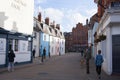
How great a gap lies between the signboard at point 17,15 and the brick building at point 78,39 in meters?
79.6

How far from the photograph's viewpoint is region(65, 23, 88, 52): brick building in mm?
114625

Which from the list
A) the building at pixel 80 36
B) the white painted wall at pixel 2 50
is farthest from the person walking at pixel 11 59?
the building at pixel 80 36

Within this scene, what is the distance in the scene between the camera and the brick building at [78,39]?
11462 cm

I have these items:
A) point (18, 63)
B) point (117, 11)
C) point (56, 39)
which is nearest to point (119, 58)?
point (117, 11)

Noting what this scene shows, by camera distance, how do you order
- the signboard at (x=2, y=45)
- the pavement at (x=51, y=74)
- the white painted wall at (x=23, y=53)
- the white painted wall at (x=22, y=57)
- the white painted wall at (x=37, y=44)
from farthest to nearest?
the white painted wall at (x=37, y=44) → the white painted wall at (x=23, y=53) → the white painted wall at (x=22, y=57) → the signboard at (x=2, y=45) → the pavement at (x=51, y=74)

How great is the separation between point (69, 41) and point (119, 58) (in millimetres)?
98143

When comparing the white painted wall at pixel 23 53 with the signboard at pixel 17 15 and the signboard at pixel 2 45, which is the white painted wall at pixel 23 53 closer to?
the signboard at pixel 17 15

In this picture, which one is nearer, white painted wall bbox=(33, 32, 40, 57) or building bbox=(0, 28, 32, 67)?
building bbox=(0, 28, 32, 67)

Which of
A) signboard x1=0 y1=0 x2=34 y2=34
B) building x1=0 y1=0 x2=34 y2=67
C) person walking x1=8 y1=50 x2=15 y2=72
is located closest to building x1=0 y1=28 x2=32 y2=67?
building x1=0 y1=0 x2=34 y2=67

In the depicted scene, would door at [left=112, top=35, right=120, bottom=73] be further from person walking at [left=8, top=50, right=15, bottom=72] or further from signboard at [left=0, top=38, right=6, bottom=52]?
signboard at [left=0, top=38, right=6, bottom=52]

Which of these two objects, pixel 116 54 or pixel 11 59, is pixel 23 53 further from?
pixel 116 54

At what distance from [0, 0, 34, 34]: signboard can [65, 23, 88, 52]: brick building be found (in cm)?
7961

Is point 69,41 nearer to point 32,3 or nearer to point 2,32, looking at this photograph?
point 32,3

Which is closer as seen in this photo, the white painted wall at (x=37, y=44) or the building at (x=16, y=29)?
the building at (x=16, y=29)
